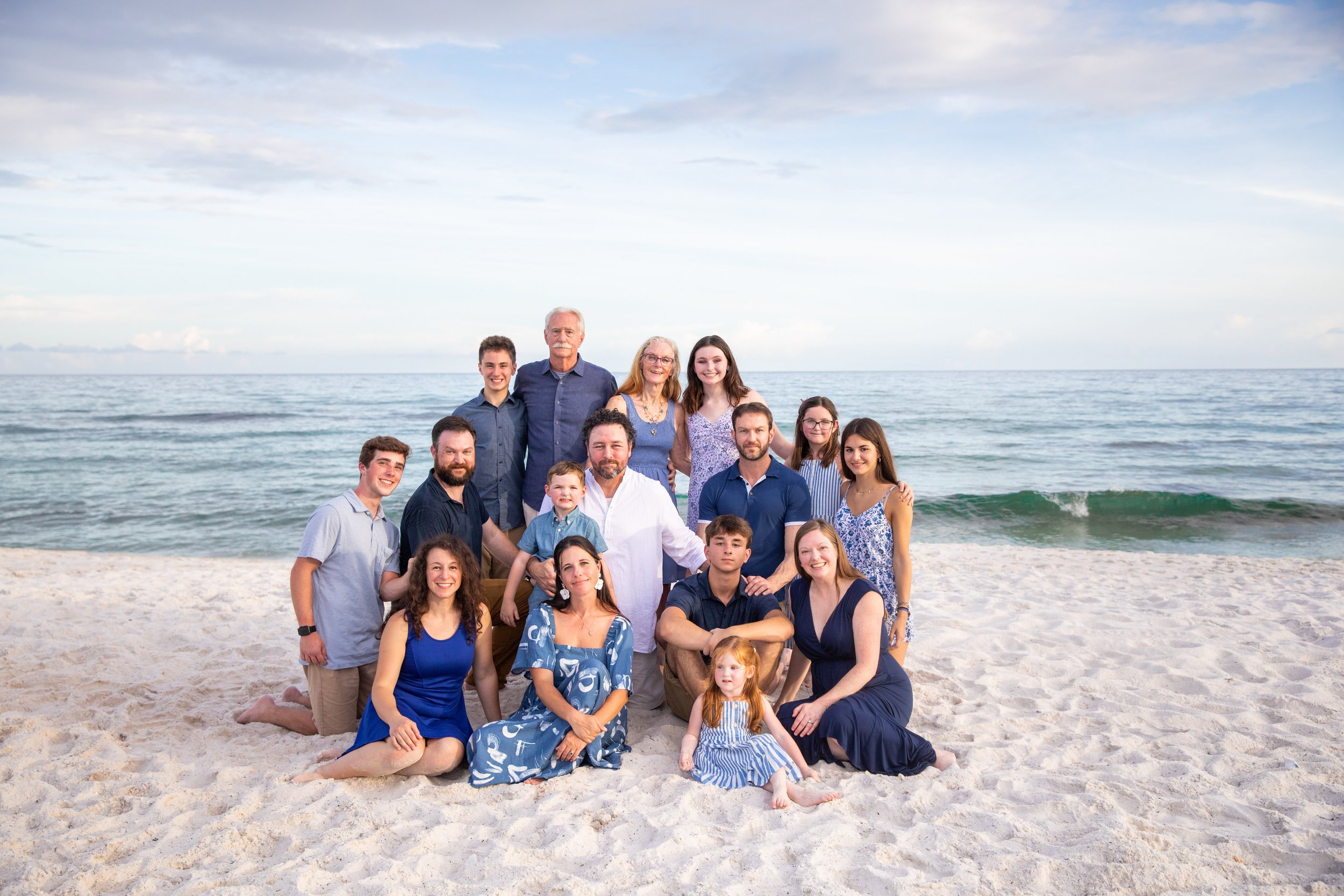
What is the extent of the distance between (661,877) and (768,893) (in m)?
0.41

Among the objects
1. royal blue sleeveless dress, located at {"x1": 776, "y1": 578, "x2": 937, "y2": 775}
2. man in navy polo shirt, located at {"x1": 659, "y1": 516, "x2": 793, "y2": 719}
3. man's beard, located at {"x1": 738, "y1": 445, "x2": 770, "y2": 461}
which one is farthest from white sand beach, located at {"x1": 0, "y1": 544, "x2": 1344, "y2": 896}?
man's beard, located at {"x1": 738, "y1": 445, "x2": 770, "y2": 461}

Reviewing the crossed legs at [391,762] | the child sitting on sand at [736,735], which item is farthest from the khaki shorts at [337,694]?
the child sitting on sand at [736,735]

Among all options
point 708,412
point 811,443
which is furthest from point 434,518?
point 811,443

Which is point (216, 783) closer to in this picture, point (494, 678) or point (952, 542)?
point (494, 678)

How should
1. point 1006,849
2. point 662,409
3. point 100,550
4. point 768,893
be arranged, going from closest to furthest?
1. point 768,893
2. point 1006,849
3. point 662,409
4. point 100,550

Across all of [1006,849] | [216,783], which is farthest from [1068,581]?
[216,783]

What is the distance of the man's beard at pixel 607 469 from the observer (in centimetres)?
463

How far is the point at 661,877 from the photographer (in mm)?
3109

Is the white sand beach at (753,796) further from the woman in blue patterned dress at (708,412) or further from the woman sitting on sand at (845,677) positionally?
the woman in blue patterned dress at (708,412)

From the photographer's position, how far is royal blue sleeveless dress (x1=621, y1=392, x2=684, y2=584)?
17.3 feet

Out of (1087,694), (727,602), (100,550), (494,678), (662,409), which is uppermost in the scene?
(662,409)

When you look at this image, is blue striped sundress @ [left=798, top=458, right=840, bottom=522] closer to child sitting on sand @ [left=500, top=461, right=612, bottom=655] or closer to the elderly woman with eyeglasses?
the elderly woman with eyeglasses

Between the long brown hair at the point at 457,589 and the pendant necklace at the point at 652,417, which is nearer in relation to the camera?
the long brown hair at the point at 457,589

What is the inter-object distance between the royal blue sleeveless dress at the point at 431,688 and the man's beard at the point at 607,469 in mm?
1137
